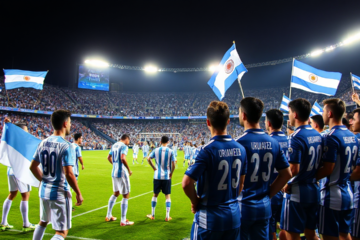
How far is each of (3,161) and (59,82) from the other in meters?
56.4

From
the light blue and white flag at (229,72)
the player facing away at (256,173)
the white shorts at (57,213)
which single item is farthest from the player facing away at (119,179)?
the player facing away at (256,173)

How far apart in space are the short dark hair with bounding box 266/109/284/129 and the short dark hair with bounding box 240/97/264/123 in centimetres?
104

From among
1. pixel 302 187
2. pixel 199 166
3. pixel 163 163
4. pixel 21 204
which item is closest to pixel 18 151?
pixel 21 204

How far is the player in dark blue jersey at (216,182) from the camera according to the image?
247 centimetres

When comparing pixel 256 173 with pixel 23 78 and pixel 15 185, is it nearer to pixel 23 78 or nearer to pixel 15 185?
pixel 15 185

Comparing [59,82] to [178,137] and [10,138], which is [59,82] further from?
[10,138]

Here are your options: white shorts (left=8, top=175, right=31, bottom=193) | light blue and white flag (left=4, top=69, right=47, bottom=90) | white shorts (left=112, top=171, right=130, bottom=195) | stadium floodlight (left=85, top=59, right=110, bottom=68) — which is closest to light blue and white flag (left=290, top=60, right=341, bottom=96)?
white shorts (left=112, top=171, right=130, bottom=195)

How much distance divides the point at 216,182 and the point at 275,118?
6.36ft

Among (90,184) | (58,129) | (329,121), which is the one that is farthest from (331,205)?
(90,184)

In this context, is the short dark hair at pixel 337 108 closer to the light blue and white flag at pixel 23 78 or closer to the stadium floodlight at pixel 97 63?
the light blue and white flag at pixel 23 78

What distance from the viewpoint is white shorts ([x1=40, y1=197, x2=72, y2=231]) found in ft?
12.1

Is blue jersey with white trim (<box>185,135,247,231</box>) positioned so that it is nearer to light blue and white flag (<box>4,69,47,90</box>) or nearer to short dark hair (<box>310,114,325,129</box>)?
short dark hair (<box>310,114,325,129</box>)

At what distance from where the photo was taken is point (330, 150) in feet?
11.2

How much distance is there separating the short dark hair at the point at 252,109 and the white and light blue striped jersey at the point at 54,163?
2.78 m
